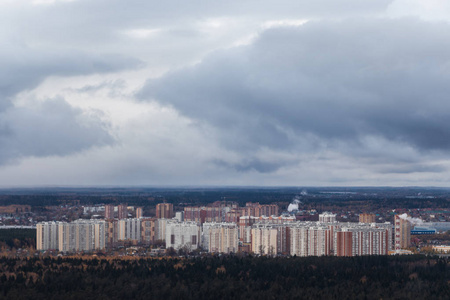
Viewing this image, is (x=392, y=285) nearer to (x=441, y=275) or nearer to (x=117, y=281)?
(x=441, y=275)

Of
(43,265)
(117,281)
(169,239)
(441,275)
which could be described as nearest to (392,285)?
(441,275)

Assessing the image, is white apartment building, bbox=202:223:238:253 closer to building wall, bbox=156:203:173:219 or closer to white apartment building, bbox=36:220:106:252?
white apartment building, bbox=36:220:106:252

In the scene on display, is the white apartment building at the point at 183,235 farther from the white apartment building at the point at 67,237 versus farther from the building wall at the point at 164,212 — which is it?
the building wall at the point at 164,212

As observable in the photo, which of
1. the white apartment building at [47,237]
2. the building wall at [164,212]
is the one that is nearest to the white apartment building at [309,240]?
the white apartment building at [47,237]

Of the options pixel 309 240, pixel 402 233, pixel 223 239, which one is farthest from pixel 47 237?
pixel 402 233

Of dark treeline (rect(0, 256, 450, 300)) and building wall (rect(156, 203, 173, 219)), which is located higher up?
building wall (rect(156, 203, 173, 219))

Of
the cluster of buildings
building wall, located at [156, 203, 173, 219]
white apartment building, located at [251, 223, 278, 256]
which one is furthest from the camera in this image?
building wall, located at [156, 203, 173, 219]

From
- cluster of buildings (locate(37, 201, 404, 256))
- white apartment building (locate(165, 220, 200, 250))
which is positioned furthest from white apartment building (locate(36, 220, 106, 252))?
white apartment building (locate(165, 220, 200, 250))
